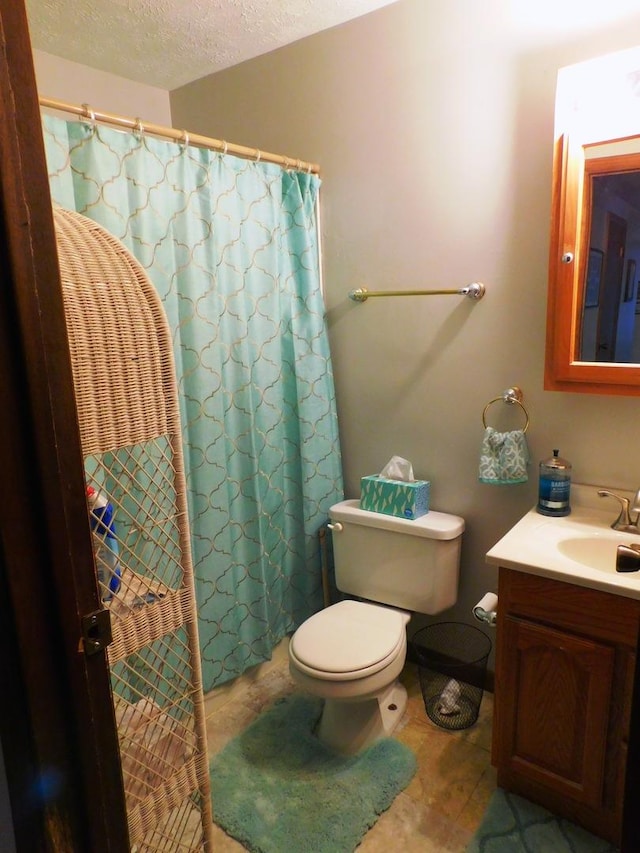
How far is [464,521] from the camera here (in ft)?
6.64

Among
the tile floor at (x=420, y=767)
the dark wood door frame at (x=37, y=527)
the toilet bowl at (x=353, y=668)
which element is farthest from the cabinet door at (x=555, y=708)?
the dark wood door frame at (x=37, y=527)

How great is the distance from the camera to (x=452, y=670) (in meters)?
2.09

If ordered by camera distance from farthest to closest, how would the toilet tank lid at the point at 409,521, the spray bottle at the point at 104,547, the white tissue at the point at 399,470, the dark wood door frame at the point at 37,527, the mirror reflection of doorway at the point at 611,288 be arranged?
1. the white tissue at the point at 399,470
2. the toilet tank lid at the point at 409,521
3. the mirror reflection of doorway at the point at 611,288
4. the spray bottle at the point at 104,547
5. the dark wood door frame at the point at 37,527

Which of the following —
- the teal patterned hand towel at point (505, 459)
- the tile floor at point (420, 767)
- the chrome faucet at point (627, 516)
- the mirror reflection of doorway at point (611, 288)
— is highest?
the mirror reflection of doorway at point (611, 288)

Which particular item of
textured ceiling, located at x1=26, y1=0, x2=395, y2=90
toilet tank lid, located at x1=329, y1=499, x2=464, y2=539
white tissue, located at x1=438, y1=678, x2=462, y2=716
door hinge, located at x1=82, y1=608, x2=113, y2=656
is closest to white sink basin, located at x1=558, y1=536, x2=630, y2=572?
toilet tank lid, located at x1=329, y1=499, x2=464, y2=539

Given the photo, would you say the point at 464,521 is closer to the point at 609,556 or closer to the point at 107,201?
the point at 609,556

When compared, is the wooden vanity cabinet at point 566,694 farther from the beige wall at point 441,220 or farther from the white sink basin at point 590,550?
the beige wall at point 441,220

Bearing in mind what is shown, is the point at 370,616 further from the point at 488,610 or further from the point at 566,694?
the point at 566,694

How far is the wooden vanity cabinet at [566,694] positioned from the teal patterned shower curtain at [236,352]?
912 millimetres

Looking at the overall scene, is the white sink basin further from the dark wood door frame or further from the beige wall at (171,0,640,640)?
the dark wood door frame

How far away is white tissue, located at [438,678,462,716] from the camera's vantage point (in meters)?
1.98

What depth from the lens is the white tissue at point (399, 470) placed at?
206 centimetres

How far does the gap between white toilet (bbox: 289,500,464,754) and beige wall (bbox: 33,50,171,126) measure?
6.20 ft

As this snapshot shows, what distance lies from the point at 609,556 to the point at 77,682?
4.82ft
